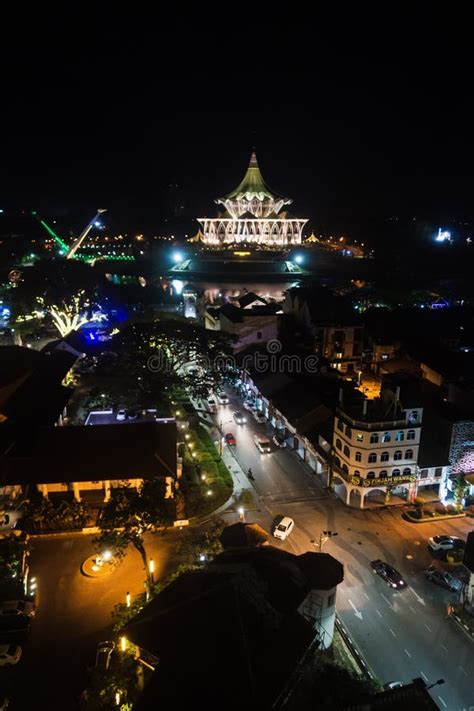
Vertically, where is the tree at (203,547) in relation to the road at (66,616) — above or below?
above

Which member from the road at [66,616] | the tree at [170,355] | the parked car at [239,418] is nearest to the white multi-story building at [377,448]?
the road at [66,616]

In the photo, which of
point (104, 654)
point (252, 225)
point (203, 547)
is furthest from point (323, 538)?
point (252, 225)

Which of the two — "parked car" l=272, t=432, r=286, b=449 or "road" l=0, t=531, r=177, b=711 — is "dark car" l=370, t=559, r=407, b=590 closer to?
"road" l=0, t=531, r=177, b=711

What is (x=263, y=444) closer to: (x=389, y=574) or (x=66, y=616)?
(x=389, y=574)

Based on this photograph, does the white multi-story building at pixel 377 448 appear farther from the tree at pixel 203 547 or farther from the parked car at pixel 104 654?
the parked car at pixel 104 654

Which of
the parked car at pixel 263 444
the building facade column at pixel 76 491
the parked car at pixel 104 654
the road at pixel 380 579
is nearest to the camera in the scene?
the parked car at pixel 104 654

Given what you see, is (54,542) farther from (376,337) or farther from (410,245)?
(410,245)
